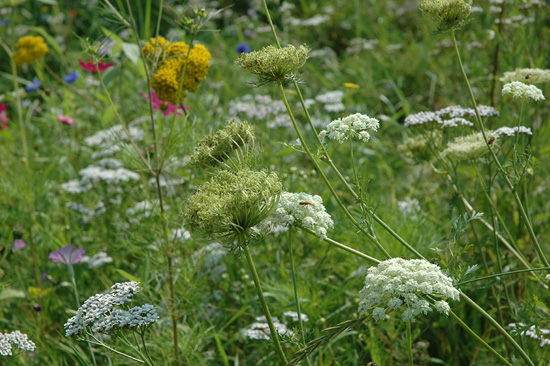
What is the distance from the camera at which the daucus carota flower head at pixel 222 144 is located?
1.96 meters

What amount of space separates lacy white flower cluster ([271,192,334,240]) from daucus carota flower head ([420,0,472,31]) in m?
0.86

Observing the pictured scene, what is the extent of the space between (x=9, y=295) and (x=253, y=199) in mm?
1914

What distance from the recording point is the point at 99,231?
4039 millimetres

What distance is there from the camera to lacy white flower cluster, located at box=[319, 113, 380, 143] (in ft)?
6.66

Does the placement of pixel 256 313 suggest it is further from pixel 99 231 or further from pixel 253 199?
pixel 253 199

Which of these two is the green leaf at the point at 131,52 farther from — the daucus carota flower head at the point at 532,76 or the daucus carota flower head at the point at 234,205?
the daucus carota flower head at the point at 532,76

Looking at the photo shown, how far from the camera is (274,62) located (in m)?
1.92

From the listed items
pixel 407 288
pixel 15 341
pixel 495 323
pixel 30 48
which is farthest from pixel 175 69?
pixel 30 48

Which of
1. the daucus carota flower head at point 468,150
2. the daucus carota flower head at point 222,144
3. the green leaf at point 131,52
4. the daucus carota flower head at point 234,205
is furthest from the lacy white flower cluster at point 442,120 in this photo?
the green leaf at point 131,52

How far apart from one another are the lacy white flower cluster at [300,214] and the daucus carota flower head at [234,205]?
9 centimetres

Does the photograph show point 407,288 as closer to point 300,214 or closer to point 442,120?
point 300,214

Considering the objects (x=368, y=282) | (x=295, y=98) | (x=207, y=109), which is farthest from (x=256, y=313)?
(x=295, y=98)

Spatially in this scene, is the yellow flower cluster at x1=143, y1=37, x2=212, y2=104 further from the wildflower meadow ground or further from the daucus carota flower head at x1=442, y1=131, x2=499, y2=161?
the daucus carota flower head at x1=442, y1=131, x2=499, y2=161

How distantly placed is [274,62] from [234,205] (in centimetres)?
56
